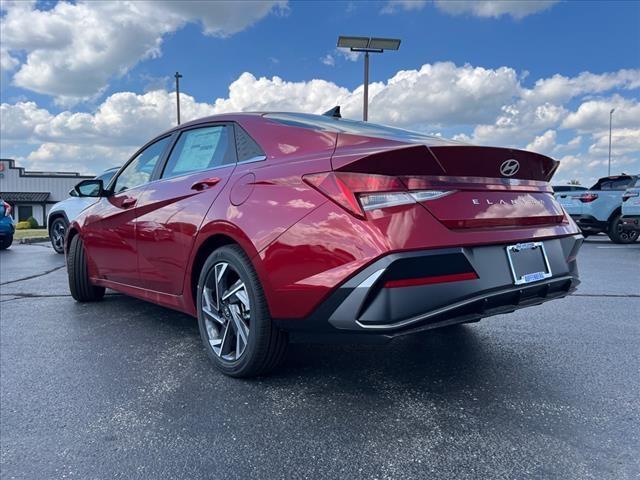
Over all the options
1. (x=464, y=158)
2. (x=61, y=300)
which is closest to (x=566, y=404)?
(x=464, y=158)

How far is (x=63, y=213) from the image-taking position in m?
9.37

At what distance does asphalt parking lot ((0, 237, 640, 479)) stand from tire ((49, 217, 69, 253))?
6.04 meters

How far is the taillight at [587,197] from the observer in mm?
12289

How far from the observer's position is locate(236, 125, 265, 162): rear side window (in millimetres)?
2912

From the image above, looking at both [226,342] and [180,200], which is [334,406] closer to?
[226,342]

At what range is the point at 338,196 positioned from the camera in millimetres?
2303

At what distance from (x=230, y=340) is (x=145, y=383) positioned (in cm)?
54

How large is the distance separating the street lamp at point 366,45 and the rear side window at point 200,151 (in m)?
12.2

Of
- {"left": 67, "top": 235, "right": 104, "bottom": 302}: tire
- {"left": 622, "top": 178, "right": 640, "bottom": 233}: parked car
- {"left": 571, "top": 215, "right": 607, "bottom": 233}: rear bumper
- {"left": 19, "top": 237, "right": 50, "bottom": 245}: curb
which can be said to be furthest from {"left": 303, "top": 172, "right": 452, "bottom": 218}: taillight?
{"left": 19, "top": 237, "right": 50, "bottom": 245}: curb

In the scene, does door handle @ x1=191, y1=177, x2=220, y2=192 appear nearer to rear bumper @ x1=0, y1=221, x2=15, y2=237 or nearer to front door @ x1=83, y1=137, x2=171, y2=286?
front door @ x1=83, y1=137, x2=171, y2=286

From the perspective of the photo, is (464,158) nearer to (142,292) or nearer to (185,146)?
(185,146)

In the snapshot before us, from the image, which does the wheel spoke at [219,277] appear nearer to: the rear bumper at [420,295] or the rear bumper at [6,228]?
the rear bumper at [420,295]

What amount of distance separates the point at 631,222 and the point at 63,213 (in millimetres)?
11529

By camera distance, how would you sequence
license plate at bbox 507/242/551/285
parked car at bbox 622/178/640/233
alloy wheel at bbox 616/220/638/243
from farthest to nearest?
1. alloy wheel at bbox 616/220/638/243
2. parked car at bbox 622/178/640/233
3. license plate at bbox 507/242/551/285
